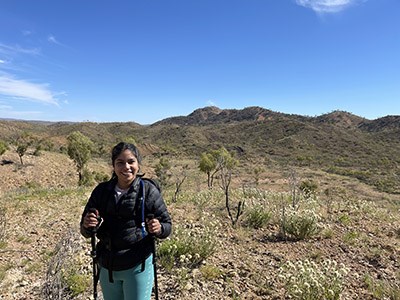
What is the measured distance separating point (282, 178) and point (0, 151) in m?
28.4

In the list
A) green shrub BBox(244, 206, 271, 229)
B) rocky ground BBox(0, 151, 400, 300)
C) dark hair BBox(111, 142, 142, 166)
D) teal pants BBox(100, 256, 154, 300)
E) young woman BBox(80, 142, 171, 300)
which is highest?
dark hair BBox(111, 142, 142, 166)

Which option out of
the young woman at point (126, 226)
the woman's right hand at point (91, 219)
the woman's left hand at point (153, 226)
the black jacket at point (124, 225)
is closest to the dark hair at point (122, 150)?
the young woman at point (126, 226)

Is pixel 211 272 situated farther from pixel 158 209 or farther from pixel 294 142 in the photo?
pixel 294 142

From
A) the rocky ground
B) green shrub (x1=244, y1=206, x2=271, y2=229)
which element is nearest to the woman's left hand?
the rocky ground

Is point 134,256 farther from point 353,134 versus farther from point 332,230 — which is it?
point 353,134

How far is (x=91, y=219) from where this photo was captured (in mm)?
2338

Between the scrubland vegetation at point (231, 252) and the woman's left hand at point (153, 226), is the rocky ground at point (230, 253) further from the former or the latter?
the woman's left hand at point (153, 226)

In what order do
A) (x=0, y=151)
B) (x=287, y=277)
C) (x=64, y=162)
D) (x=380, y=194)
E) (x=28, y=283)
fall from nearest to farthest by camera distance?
(x=287, y=277), (x=28, y=283), (x=0, y=151), (x=380, y=194), (x=64, y=162)

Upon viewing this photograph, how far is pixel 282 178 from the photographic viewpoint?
35.8 m

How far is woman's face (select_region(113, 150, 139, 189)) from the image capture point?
8.24 feet

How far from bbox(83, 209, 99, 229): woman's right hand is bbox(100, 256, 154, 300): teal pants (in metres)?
0.42

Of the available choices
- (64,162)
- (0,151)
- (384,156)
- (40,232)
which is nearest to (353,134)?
(384,156)

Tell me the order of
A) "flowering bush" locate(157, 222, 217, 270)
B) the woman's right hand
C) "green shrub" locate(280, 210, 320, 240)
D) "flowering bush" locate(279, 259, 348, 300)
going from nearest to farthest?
the woman's right hand → "flowering bush" locate(279, 259, 348, 300) → "flowering bush" locate(157, 222, 217, 270) → "green shrub" locate(280, 210, 320, 240)

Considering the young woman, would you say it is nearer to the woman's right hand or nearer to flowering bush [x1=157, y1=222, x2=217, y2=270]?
the woman's right hand
